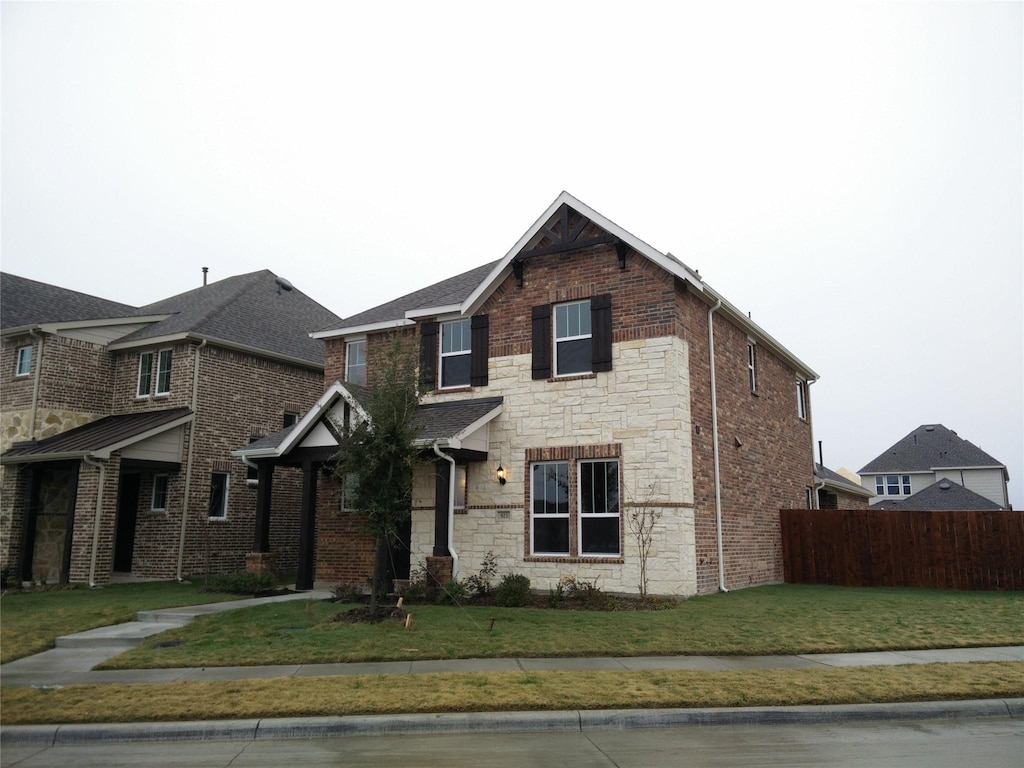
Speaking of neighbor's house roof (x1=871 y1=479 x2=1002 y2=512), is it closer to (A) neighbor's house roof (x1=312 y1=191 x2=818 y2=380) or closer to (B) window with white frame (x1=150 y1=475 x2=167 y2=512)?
(A) neighbor's house roof (x1=312 y1=191 x2=818 y2=380)

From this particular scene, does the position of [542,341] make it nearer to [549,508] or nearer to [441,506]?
[549,508]

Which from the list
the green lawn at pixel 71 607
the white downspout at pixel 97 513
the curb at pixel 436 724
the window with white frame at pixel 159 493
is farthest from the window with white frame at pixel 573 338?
the window with white frame at pixel 159 493

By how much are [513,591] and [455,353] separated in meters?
6.03

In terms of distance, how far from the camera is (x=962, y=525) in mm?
17922

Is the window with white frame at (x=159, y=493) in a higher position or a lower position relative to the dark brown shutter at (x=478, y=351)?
lower

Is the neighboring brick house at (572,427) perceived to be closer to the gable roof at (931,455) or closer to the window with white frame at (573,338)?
the window with white frame at (573,338)

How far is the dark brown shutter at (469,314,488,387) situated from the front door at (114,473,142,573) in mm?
10190

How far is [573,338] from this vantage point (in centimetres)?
1606

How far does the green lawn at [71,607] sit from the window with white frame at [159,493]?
88.2 inches

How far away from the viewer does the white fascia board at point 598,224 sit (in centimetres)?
1486

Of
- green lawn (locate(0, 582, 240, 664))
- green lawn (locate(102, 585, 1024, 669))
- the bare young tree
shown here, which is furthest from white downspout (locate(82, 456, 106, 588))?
the bare young tree

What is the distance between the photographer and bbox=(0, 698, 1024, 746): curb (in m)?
6.83

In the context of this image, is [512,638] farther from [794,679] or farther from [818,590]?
[818,590]

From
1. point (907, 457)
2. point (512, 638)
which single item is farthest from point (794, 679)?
point (907, 457)
